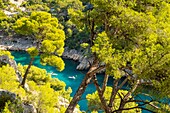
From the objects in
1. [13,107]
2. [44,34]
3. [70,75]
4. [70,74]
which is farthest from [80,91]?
[70,74]

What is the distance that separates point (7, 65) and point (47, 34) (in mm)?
3013

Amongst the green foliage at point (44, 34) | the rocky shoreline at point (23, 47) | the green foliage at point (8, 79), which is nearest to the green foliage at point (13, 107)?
the green foliage at point (8, 79)

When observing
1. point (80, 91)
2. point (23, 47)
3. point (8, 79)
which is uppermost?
point (80, 91)

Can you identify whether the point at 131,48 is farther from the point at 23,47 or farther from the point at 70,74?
the point at 23,47

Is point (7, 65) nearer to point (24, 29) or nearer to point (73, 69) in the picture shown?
point (24, 29)

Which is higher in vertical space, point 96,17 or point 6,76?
point 96,17

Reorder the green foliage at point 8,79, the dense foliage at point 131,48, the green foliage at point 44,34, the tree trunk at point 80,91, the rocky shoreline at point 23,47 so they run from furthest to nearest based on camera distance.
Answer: the rocky shoreline at point 23,47, the green foliage at point 44,34, the green foliage at point 8,79, the tree trunk at point 80,91, the dense foliage at point 131,48

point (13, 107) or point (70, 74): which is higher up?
point (13, 107)

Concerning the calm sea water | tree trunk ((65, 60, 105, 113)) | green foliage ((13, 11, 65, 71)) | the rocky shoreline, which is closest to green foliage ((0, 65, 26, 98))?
green foliage ((13, 11, 65, 71))

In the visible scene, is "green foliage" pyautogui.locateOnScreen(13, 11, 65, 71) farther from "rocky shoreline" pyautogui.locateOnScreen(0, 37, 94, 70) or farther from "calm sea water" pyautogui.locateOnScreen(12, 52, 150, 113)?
"rocky shoreline" pyautogui.locateOnScreen(0, 37, 94, 70)

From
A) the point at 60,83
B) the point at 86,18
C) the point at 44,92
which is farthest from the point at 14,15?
the point at 86,18

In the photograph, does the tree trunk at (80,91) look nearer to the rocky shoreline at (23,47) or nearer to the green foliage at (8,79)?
the green foliage at (8,79)

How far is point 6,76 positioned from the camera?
17219 mm

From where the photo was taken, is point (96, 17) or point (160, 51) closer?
point (160, 51)
